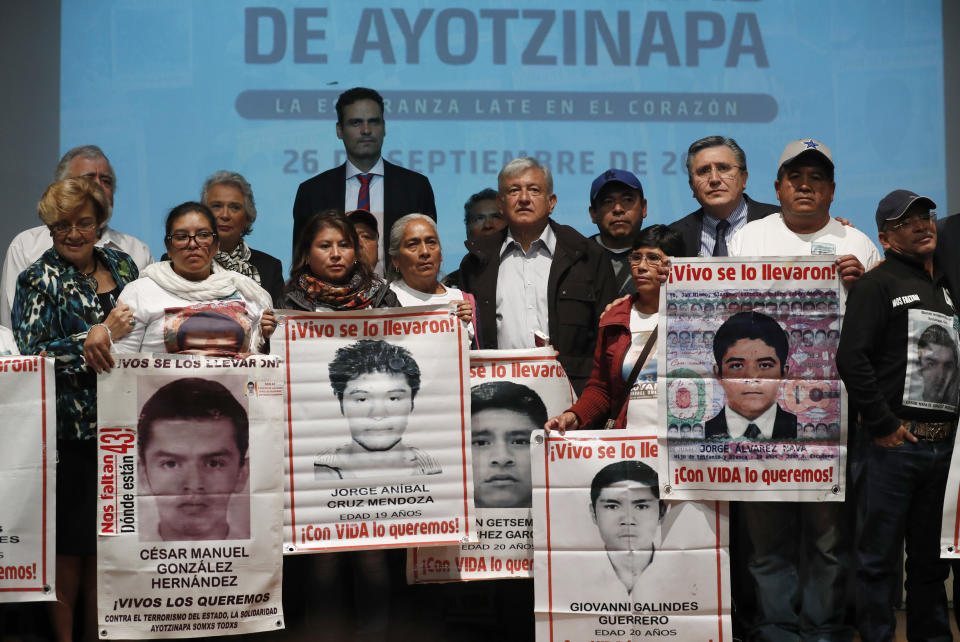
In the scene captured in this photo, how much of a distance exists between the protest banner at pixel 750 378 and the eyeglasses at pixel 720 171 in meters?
1.29

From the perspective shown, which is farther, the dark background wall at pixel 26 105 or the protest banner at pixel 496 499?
the dark background wall at pixel 26 105

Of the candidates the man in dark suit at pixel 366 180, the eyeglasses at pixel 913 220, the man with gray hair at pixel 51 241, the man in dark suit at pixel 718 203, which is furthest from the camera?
the man in dark suit at pixel 366 180

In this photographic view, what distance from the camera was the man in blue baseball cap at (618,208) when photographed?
5.63 metres

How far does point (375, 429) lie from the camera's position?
14.8 feet

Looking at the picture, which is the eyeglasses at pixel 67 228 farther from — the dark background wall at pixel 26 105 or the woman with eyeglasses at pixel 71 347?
the dark background wall at pixel 26 105

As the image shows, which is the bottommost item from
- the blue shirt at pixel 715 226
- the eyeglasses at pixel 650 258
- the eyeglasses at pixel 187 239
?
the eyeglasses at pixel 650 258

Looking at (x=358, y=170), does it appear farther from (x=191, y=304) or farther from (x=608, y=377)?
(x=608, y=377)

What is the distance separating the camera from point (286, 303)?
4.66m

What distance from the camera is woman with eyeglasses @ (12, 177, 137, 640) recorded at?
4.47 metres

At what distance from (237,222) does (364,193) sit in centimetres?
90

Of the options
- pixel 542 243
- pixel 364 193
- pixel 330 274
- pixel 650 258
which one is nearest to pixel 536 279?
pixel 542 243

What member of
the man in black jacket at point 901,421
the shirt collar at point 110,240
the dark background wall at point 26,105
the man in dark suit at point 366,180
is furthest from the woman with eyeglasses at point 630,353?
the dark background wall at point 26,105

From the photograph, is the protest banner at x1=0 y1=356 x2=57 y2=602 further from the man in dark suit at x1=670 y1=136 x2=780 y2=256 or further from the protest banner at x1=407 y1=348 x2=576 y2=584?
the man in dark suit at x1=670 y1=136 x2=780 y2=256

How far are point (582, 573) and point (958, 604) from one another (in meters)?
1.82
